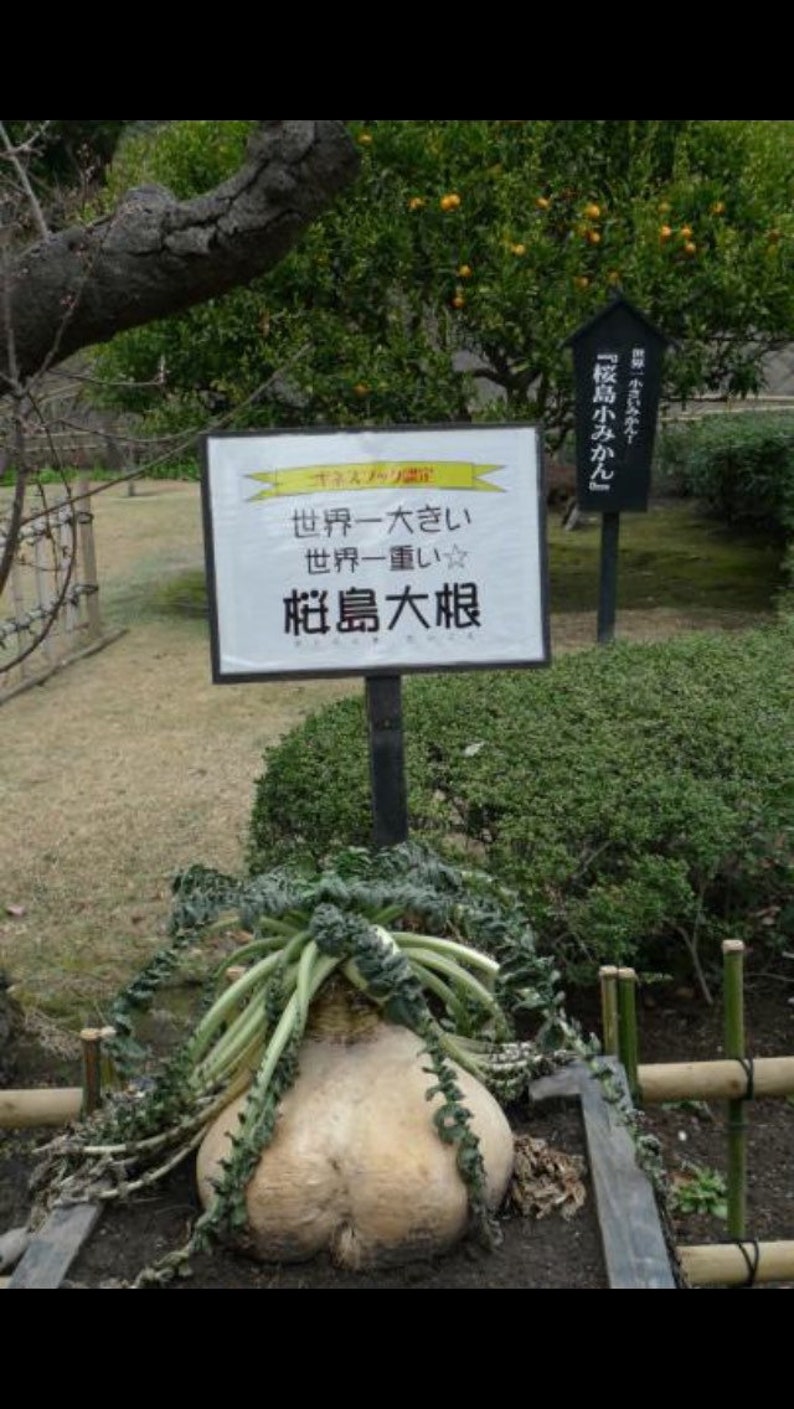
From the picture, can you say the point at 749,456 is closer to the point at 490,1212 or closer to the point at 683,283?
the point at 683,283

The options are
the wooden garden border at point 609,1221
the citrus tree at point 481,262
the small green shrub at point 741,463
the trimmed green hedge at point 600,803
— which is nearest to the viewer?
the wooden garden border at point 609,1221

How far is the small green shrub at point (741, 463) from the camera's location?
10766mm

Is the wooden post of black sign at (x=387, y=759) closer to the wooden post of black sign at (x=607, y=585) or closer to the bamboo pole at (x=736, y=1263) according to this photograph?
the bamboo pole at (x=736, y=1263)

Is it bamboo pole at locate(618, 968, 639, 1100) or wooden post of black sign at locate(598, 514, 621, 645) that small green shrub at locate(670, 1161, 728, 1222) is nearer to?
bamboo pole at locate(618, 968, 639, 1100)

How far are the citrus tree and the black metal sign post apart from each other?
1801 millimetres

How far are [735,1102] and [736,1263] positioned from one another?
1.26ft

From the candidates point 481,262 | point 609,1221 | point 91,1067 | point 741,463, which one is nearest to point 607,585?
point 481,262

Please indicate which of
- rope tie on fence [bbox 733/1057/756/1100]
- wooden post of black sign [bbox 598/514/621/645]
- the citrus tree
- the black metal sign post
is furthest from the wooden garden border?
the citrus tree

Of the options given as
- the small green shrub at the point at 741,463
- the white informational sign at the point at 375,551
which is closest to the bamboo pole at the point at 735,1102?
the white informational sign at the point at 375,551

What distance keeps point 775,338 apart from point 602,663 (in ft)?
18.3

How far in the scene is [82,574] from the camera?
10.8 metres

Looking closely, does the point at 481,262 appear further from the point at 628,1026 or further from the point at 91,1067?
the point at 91,1067

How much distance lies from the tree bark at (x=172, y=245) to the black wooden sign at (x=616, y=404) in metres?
3.81

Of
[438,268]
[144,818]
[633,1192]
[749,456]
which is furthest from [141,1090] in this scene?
[749,456]
